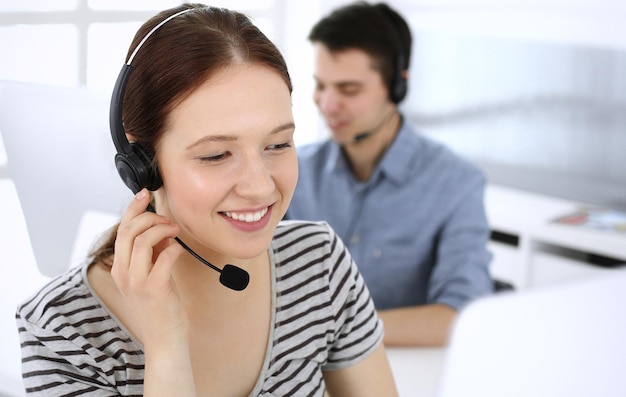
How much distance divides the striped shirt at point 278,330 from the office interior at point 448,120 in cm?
17

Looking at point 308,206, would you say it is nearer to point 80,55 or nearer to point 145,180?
point 80,55

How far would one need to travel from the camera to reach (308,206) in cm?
226

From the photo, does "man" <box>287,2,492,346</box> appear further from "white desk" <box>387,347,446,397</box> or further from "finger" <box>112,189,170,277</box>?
"finger" <box>112,189,170,277</box>

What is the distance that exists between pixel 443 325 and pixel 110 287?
0.89 meters

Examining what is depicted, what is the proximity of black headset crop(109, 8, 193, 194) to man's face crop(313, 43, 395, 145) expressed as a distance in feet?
3.74

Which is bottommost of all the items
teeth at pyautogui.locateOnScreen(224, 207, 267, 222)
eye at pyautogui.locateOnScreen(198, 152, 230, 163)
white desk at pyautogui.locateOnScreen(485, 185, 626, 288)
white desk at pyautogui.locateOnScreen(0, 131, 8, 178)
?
white desk at pyautogui.locateOnScreen(485, 185, 626, 288)

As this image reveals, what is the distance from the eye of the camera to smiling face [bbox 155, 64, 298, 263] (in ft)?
3.59

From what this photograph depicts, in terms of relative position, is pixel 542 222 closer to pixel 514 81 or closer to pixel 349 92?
pixel 514 81

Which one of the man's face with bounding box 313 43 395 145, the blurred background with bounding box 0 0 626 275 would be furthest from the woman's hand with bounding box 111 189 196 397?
the man's face with bounding box 313 43 395 145

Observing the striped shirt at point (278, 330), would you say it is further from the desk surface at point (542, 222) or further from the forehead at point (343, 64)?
the desk surface at point (542, 222)

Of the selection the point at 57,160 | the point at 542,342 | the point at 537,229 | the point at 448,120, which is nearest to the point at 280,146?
the point at 57,160

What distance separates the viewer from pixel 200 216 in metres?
1.12

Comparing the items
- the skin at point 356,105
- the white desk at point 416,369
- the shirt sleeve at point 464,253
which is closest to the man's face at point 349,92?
the skin at point 356,105

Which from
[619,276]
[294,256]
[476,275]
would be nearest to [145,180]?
[294,256]
